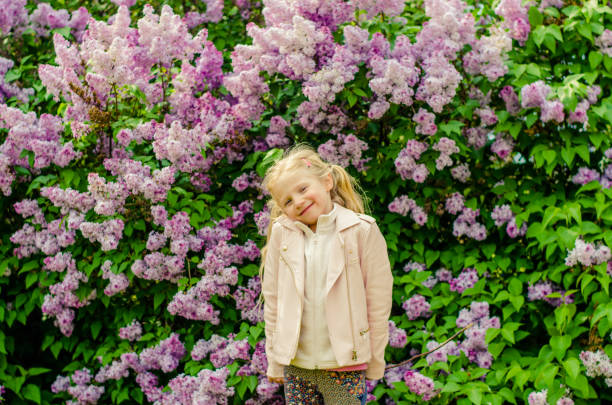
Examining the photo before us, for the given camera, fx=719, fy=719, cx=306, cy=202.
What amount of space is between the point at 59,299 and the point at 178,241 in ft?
2.92

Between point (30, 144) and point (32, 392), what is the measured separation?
1.51 meters

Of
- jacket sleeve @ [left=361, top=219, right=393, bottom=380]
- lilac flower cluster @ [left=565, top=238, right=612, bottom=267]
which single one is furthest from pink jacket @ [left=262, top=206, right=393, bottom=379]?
lilac flower cluster @ [left=565, top=238, right=612, bottom=267]

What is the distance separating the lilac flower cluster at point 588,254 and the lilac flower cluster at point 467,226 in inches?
25.8

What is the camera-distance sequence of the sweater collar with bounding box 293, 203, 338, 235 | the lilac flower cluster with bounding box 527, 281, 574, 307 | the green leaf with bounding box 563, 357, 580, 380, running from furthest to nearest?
the lilac flower cluster with bounding box 527, 281, 574, 307
the green leaf with bounding box 563, 357, 580, 380
the sweater collar with bounding box 293, 203, 338, 235

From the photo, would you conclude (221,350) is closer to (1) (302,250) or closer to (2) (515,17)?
(1) (302,250)

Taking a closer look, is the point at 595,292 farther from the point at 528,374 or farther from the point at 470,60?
the point at 470,60

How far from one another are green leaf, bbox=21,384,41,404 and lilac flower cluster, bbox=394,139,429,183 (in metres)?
2.57

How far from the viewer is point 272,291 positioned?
2895mm

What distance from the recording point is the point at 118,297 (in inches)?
180

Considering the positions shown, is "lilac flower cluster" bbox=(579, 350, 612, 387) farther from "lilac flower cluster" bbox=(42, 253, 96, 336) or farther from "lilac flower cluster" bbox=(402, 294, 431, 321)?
"lilac flower cluster" bbox=(42, 253, 96, 336)

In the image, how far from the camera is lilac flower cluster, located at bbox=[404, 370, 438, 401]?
146 inches

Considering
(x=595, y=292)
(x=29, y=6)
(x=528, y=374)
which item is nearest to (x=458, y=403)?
(x=528, y=374)

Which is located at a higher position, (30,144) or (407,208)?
(30,144)

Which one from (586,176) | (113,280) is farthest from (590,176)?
(113,280)
